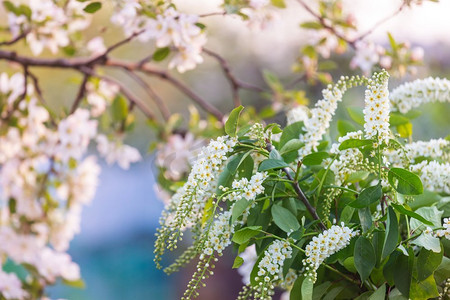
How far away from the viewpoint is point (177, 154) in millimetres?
1142

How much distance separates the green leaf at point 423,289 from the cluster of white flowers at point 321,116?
179mm

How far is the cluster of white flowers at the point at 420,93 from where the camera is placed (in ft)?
2.38

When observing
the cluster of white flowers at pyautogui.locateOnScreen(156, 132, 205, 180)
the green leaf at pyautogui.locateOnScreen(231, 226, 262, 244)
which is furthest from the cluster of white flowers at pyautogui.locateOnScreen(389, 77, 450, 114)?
the cluster of white flowers at pyautogui.locateOnScreen(156, 132, 205, 180)

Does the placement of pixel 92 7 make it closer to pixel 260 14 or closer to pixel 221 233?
pixel 260 14

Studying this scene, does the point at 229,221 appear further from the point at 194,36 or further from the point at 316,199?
the point at 194,36

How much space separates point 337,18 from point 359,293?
2.05ft

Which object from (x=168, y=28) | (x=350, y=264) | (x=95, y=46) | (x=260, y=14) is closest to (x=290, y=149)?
(x=350, y=264)

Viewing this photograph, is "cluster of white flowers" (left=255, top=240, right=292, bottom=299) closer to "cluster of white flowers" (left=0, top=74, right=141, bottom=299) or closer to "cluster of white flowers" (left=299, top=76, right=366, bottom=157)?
"cluster of white flowers" (left=299, top=76, right=366, bottom=157)

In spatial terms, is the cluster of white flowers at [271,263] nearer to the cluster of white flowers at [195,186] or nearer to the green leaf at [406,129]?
the cluster of white flowers at [195,186]

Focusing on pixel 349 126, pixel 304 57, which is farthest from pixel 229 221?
pixel 304 57

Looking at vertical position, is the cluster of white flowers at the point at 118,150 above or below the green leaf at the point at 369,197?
below

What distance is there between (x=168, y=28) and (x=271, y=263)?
466mm

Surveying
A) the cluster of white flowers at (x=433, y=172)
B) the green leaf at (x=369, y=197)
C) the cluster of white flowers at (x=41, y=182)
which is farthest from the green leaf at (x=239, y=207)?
the cluster of white flowers at (x=41, y=182)

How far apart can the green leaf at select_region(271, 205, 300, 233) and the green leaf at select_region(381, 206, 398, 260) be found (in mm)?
85
